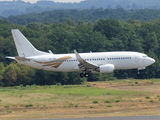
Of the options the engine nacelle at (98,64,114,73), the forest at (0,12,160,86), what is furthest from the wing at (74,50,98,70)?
the forest at (0,12,160,86)

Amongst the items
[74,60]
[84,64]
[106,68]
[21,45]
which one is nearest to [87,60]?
[84,64]

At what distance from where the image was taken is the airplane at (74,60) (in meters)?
58.9

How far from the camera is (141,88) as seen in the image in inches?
2313

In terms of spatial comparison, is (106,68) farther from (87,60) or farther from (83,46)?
(83,46)

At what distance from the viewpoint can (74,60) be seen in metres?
60.1

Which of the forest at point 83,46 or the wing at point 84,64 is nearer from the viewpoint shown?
the wing at point 84,64

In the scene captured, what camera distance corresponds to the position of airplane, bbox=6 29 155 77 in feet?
193

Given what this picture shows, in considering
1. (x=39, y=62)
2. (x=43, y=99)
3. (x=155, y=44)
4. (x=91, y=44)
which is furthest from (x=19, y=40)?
(x=155, y=44)

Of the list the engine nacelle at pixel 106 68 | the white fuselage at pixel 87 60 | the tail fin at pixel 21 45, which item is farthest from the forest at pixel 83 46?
the tail fin at pixel 21 45

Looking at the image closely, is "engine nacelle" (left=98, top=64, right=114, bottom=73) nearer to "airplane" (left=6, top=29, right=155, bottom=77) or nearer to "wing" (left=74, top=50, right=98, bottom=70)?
"airplane" (left=6, top=29, right=155, bottom=77)

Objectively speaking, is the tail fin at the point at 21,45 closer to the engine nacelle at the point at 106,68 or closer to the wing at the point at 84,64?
the wing at the point at 84,64

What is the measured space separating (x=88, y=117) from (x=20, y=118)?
6371 millimetres

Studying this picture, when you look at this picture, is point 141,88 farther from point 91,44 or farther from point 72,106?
point 91,44

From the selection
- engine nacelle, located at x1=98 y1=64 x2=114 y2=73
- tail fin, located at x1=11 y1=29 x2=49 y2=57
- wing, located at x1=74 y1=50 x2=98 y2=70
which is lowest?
engine nacelle, located at x1=98 y1=64 x2=114 y2=73
